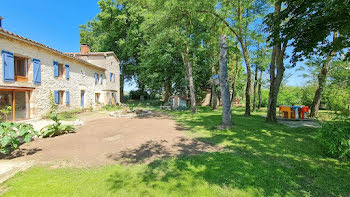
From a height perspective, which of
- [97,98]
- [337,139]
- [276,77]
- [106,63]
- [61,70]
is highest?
[106,63]

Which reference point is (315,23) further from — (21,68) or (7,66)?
(21,68)

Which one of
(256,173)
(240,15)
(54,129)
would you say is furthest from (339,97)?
(54,129)

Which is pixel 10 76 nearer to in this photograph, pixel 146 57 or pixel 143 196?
pixel 143 196

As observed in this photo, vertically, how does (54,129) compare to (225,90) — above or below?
below

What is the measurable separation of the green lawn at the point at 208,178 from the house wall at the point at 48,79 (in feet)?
30.8

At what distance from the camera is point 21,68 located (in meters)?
10.9

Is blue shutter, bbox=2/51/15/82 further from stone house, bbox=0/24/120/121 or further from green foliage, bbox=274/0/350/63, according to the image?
green foliage, bbox=274/0/350/63

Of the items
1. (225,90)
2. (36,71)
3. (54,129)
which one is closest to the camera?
(54,129)

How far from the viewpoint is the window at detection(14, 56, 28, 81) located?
31.8 ft

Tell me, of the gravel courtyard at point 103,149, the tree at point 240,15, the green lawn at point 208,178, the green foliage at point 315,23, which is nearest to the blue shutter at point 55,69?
the gravel courtyard at point 103,149

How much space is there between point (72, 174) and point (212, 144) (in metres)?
4.26

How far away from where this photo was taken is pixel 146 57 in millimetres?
21922

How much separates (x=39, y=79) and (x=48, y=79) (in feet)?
2.83

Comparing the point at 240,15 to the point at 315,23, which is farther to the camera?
the point at 240,15
